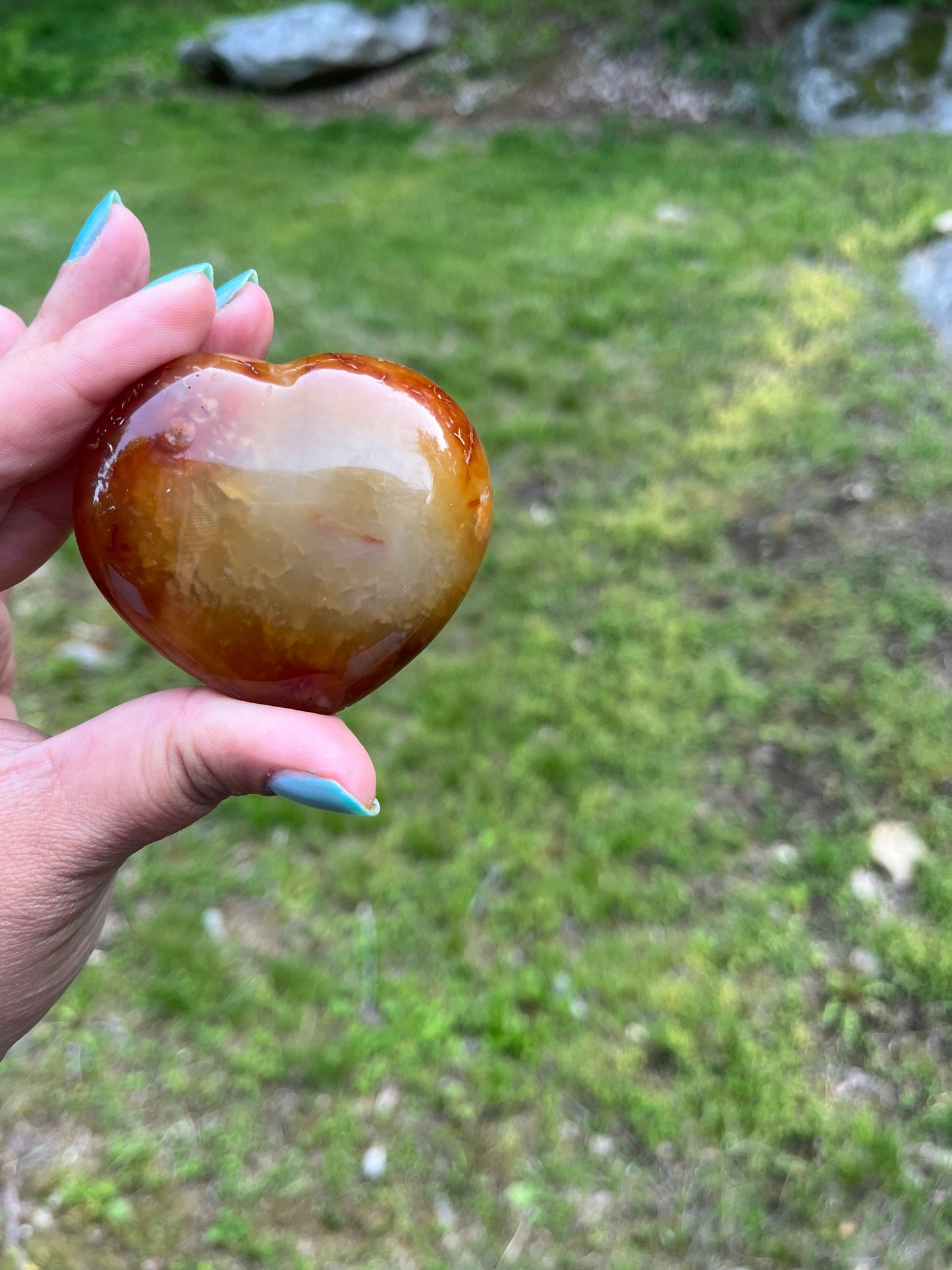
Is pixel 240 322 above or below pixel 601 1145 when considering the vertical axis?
above

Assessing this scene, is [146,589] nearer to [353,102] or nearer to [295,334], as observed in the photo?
[295,334]

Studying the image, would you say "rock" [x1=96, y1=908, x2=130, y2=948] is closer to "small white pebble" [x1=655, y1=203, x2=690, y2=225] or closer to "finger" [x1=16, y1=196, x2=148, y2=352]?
"finger" [x1=16, y1=196, x2=148, y2=352]

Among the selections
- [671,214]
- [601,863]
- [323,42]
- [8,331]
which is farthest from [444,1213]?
[323,42]

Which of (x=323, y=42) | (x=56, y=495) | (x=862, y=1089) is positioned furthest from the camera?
(x=323, y=42)

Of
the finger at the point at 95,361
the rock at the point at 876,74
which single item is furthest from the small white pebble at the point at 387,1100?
the rock at the point at 876,74

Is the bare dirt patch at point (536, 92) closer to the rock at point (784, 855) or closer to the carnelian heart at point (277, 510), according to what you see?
the rock at point (784, 855)

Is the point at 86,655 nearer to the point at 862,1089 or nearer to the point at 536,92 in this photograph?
the point at 862,1089
